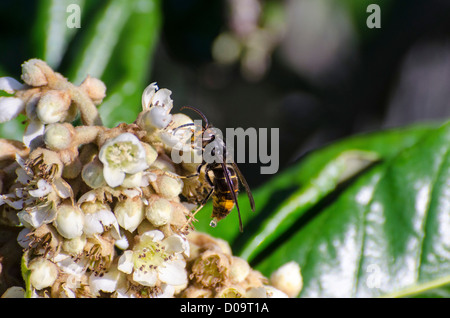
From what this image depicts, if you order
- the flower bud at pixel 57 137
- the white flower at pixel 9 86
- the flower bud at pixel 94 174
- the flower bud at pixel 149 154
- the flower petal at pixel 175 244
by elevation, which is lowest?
the flower petal at pixel 175 244

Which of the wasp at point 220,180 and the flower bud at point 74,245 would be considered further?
the wasp at point 220,180

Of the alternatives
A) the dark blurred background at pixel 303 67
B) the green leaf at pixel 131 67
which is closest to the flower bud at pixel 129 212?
the green leaf at pixel 131 67

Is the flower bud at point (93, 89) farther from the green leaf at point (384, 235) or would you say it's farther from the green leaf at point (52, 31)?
the green leaf at point (52, 31)

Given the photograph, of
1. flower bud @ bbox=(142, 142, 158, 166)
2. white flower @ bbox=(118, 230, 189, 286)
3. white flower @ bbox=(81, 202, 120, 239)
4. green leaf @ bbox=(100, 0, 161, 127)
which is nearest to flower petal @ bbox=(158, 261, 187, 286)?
white flower @ bbox=(118, 230, 189, 286)

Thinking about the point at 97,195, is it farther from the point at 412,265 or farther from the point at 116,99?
the point at 412,265

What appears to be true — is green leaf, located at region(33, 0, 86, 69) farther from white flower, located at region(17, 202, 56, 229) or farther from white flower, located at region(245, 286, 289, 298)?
white flower, located at region(245, 286, 289, 298)

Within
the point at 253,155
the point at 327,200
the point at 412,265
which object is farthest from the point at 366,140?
the point at 253,155
